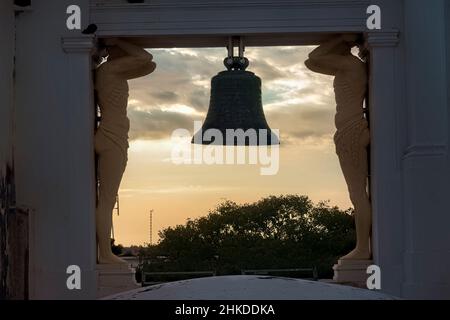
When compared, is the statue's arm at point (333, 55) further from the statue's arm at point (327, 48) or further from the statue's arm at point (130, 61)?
the statue's arm at point (130, 61)

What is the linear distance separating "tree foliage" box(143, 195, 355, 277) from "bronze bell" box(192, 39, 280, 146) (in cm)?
1535

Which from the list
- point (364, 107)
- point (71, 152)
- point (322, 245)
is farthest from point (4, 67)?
point (322, 245)

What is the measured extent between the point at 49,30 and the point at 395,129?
3541 millimetres

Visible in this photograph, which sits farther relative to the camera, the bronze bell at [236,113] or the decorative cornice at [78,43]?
the decorative cornice at [78,43]

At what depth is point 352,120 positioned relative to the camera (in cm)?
1023

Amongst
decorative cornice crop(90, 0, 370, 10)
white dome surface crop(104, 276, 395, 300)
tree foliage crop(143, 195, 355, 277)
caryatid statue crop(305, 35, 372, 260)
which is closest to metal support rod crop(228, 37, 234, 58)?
decorative cornice crop(90, 0, 370, 10)

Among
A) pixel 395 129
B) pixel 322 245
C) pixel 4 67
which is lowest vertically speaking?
pixel 322 245

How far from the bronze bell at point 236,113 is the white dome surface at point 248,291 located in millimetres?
5784

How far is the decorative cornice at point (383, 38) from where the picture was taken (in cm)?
987

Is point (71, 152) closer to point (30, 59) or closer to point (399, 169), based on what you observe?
point (30, 59)

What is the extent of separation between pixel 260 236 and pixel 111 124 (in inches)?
777

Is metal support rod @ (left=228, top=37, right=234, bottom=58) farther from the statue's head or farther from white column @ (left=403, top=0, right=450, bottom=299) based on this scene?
white column @ (left=403, top=0, right=450, bottom=299)

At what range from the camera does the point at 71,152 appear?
391 inches

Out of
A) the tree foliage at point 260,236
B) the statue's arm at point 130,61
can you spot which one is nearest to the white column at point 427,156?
the statue's arm at point 130,61
